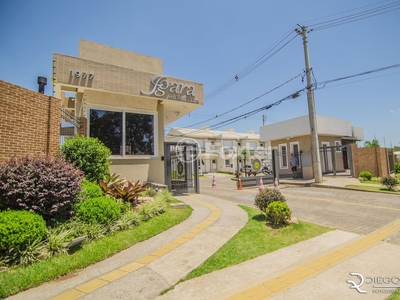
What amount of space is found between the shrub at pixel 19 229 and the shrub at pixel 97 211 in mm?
929

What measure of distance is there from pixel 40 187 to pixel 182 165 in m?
7.79

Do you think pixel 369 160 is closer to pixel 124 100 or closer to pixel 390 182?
pixel 390 182

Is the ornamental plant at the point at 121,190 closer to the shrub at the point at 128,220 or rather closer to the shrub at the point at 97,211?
the shrub at the point at 128,220

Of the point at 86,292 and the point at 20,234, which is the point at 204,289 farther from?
the point at 20,234

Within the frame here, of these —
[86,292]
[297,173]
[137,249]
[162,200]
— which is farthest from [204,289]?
[297,173]

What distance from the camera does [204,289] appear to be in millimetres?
3281

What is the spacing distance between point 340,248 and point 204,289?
3.14 m

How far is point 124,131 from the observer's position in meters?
10.3

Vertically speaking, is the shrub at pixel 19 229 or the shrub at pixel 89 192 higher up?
the shrub at pixel 89 192

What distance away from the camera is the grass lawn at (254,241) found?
4.04 metres

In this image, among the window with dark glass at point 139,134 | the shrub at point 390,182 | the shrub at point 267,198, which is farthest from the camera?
the shrub at point 390,182

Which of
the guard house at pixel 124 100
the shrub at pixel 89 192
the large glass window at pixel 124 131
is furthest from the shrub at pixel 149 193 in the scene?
the shrub at pixel 89 192

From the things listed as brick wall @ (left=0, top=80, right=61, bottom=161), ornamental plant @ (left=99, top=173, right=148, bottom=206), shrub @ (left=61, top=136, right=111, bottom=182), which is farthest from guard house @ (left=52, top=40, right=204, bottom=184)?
ornamental plant @ (left=99, top=173, right=148, bottom=206)

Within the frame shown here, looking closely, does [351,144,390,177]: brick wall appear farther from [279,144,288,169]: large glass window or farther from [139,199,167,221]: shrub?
[139,199,167,221]: shrub
